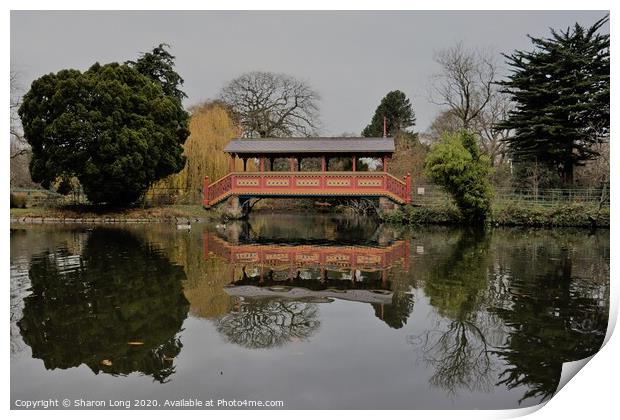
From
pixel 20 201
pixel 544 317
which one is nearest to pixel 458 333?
pixel 544 317

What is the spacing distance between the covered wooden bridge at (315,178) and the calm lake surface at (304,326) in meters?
10.4

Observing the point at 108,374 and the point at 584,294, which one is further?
the point at 584,294

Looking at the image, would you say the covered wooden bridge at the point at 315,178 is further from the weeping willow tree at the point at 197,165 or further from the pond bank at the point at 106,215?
the weeping willow tree at the point at 197,165

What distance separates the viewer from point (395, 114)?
39781 millimetres

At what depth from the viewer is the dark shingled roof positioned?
21.3 meters

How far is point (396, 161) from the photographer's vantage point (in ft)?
108

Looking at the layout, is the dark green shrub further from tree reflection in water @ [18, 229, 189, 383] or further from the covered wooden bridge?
tree reflection in water @ [18, 229, 189, 383]

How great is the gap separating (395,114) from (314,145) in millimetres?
19801

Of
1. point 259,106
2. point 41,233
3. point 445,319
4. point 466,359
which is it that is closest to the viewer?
point 466,359

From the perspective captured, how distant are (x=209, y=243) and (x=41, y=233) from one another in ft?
18.9

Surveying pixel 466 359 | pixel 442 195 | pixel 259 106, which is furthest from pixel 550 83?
pixel 259 106

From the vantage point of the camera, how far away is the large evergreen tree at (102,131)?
18344mm

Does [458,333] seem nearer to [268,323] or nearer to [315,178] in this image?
[268,323]

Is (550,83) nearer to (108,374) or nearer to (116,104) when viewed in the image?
(108,374)
